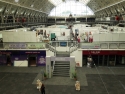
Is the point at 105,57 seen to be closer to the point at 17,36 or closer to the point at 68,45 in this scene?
the point at 68,45

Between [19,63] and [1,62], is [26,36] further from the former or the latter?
[1,62]

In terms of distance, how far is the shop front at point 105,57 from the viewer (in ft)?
67.2

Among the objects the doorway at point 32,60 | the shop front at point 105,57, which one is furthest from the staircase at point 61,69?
the doorway at point 32,60

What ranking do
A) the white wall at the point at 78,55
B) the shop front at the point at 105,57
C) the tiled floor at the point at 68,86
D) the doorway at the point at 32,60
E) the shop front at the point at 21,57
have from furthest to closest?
1. the doorway at the point at 32,60
2. the shop front at the point at 21,57
3. the white wall at the point at 78,55
4. the shop front at the point at 105,57
5. the tiled floor at the point at 68,86

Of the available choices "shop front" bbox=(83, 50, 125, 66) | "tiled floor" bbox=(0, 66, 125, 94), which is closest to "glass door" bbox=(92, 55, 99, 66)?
"shop front" bbox=(83, 50, 125, 66)

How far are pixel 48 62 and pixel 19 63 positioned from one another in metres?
6.02

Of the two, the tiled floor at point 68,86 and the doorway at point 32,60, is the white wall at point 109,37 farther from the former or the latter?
the doorway at point 32,60

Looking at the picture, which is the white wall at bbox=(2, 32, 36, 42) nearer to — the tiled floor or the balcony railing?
the balcony railing

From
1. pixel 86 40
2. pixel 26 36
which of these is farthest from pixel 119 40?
pixel 26 36

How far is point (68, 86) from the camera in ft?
48.9

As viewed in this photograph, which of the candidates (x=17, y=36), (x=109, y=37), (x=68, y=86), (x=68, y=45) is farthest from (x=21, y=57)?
(x=109, y=37)

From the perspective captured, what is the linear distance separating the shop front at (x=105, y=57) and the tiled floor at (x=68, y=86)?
1489 mm

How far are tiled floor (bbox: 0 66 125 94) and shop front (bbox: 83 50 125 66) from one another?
1489 millimetres

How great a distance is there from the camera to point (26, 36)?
68.4 feet
